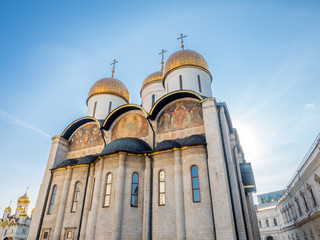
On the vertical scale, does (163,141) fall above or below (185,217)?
above

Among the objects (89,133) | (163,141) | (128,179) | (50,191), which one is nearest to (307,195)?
(163,141)

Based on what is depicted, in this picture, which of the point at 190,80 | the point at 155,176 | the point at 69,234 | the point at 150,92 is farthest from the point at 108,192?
the point at 150,92

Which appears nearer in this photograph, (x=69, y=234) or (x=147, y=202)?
(x=147, y=202)

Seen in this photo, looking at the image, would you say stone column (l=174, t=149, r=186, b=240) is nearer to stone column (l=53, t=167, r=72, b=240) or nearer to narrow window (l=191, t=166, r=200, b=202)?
narrow window (l=191, t=166, r=200, b=202)

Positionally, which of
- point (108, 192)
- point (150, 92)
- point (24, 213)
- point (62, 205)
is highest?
point (150, 92)

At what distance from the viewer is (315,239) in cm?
1100

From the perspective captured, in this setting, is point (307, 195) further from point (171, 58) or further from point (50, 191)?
point (50, 191)

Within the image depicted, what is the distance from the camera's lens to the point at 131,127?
12188 millimetres

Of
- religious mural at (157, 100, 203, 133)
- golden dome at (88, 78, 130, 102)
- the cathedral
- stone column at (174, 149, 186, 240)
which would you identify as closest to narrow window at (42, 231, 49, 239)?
the cathedral

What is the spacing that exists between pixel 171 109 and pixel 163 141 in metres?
1.97

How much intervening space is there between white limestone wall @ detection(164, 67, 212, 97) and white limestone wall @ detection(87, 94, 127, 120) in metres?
4.04

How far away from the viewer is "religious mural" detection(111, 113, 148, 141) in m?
11.8

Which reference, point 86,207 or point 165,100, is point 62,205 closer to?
point 86,207

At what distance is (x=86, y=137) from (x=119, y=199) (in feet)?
18.6
